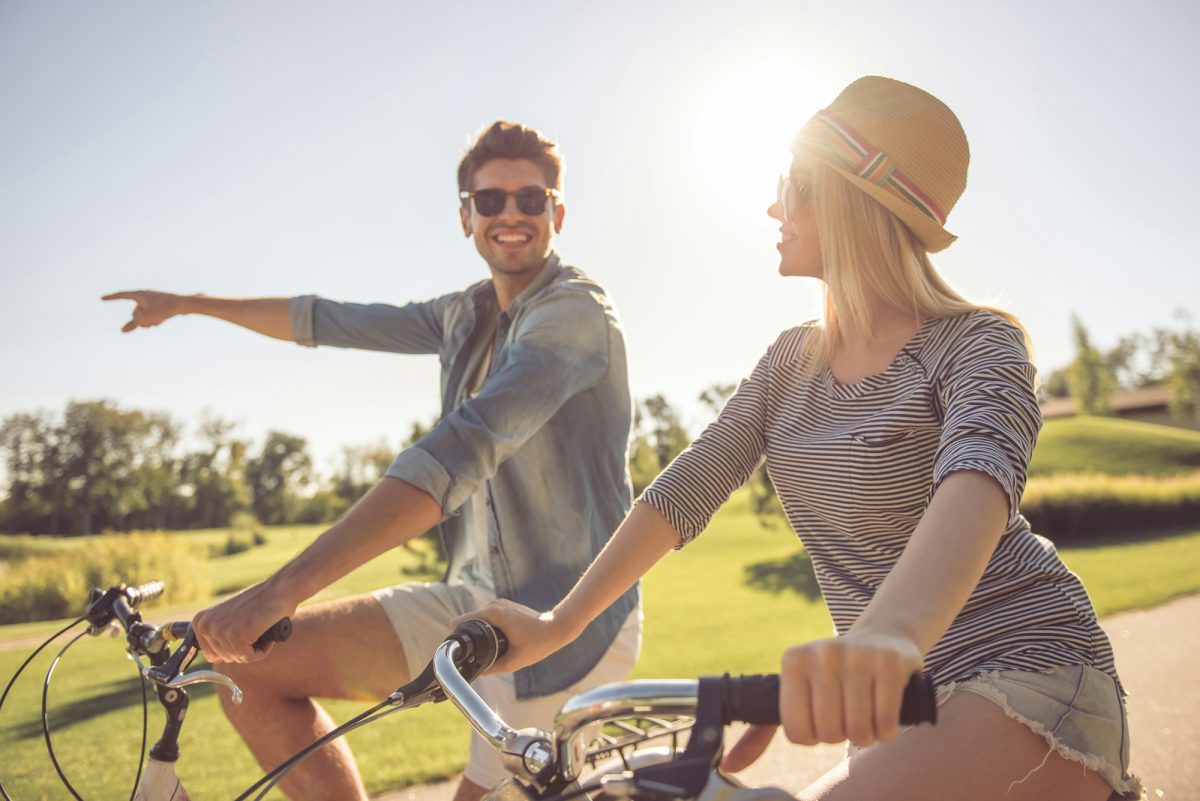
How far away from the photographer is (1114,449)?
31.2m

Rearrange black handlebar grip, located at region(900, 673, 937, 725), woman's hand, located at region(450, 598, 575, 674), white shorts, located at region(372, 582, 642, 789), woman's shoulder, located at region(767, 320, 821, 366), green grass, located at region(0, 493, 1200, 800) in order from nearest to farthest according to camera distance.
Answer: black handlebar grip, located at region(900, 673, 937, 725) < woman's hand, located at region(450, 598, 575, 674) < woman's shoulder, located at region(767, 320, 821, 366) < white shorts, located at region(372, 582, 642, 789) < green grass, located at region(0, 493, 1200, 800)

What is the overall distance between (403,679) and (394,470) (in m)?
1.00

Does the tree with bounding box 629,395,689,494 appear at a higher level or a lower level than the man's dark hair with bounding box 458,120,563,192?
lower

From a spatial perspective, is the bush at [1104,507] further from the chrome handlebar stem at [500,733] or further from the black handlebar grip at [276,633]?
the chrome handlebar stem at [500,733]

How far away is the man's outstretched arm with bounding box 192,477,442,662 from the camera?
1756mm

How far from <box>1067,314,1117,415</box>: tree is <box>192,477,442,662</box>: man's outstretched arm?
61.6m

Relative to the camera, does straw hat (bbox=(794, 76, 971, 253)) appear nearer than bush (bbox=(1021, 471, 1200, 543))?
Yes

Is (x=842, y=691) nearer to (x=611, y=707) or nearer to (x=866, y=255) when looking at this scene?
(x=611, y=707)

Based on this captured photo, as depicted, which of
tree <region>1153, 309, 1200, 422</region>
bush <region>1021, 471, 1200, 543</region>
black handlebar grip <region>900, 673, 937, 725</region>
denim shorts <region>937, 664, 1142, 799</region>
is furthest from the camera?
tree <region>1153, 309, 1200, 422</region>

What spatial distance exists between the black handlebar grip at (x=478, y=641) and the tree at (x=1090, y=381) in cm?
6184

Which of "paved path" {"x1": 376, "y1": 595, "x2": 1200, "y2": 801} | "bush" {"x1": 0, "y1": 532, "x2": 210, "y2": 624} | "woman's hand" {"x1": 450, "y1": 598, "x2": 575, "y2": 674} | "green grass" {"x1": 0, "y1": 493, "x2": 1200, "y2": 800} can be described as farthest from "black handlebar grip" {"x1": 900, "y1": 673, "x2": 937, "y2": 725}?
"bush" {"x1": 0, "y1": 532, "x2": 210, "y2": 624}

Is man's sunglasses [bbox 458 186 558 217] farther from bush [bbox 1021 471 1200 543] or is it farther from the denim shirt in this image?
bush [bbox 1021 471 1200 543]

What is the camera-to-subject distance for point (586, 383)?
2.70m

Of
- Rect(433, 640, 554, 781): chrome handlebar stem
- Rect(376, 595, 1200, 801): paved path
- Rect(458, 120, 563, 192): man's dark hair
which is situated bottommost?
Rect(376, 595, 1200, 801): paved path
